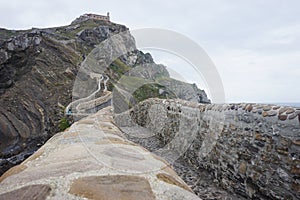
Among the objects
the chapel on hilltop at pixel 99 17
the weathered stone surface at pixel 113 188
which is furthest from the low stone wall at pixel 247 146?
the chapel on hilltop at pixel 99 17

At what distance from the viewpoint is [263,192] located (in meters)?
2.77

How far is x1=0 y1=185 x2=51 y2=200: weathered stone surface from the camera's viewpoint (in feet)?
3.63

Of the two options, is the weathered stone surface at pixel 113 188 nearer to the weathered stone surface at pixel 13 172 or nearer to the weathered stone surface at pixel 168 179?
the weathered stone surface at pixel 168 179

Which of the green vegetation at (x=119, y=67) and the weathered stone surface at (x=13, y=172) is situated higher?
the green vegetation at (x=119, y=67)

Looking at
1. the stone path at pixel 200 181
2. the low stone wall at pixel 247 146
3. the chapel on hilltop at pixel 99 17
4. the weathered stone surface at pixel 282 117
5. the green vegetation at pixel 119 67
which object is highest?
the chapel on hilltop at pixel 99 17

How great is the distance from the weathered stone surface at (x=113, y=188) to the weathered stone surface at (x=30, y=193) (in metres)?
0.12

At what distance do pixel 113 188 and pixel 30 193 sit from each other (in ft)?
1.28

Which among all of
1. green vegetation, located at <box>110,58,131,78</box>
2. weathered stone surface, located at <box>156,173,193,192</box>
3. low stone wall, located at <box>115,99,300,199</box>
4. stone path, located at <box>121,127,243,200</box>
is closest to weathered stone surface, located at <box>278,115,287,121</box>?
low stone wall, located at <box>115,99,300,199</box>

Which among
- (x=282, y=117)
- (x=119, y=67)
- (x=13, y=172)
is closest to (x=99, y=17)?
(x=119, y=67)

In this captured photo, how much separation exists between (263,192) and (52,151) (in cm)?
231

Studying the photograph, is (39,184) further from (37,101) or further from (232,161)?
(37,101)

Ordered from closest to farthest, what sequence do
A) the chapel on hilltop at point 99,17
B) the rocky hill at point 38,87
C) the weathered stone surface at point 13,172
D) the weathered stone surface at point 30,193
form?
the weathered stone surface at point 30,193 < the weathered stone surface at point 13,172 < the rocky hill at point 38,87 < the chapel on hilltop at point 99,17

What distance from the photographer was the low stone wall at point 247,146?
8.16 feet

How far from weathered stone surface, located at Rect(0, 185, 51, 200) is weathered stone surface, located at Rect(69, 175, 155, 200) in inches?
4.7
